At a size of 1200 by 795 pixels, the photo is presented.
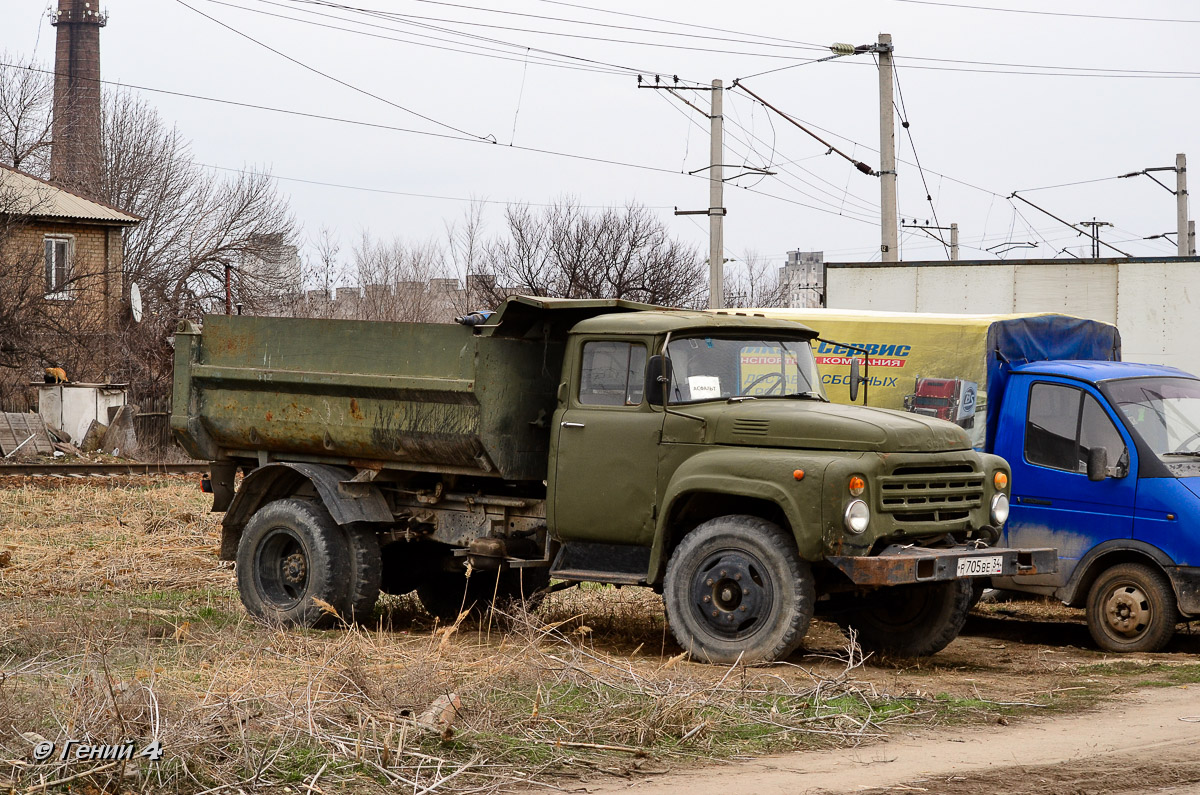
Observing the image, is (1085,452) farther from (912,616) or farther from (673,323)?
(673,323)

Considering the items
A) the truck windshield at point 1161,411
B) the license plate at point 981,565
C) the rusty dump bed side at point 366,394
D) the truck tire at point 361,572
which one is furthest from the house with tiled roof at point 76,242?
the license plate at point 981,565

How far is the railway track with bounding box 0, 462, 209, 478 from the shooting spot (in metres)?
22.7

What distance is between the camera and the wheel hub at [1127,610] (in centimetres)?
1008

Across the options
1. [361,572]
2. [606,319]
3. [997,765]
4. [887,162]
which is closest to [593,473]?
[606,319]

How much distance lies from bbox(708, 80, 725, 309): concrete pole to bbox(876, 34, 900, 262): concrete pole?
11.1 ft

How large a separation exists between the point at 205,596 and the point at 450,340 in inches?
142

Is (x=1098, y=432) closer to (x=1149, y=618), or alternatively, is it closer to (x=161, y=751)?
(x=1149, y=618)

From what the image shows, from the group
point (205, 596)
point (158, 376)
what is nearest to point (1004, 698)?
point (205, 596)

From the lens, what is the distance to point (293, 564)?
1091cm

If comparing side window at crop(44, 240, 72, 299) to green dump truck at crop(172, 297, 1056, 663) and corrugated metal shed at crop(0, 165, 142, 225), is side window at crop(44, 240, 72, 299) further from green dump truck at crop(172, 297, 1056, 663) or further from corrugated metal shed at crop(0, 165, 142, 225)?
green dump truck at crop(172, 297, 1056, 663)

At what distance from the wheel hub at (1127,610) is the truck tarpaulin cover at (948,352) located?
1516 millimetres

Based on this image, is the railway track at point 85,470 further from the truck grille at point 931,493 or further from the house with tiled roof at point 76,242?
the truck grille at point 931,493

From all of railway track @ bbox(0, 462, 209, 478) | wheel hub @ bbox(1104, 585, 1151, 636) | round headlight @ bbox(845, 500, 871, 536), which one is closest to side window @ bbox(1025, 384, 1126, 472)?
wheel hub @ bbox(1104, 585, 1151, 636)

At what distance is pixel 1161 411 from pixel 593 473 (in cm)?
431
